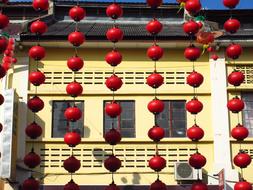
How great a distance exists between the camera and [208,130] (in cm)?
1471

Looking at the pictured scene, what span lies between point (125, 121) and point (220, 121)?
241 cm

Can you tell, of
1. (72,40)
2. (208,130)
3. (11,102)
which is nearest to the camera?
(72,40)

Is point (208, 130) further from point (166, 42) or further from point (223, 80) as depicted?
point (166, 42)

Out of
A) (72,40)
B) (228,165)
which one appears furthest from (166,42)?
(72,40)

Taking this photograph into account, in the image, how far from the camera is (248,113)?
1495 centimetres

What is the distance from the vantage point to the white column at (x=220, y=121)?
561 inches

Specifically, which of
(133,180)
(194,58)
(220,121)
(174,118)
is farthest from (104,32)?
(194,58)

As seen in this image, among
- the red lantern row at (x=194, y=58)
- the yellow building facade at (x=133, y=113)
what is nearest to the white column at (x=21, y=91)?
the yellow building facade at (x=133, y=113)

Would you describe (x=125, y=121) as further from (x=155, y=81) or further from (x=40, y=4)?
(x=40, y=4)

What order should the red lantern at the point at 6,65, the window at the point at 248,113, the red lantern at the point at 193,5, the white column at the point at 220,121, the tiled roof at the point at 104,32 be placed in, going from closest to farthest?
1. the red lantern at the point at 193,5
2. the red lantern at the point at 6,65
3. the white column at the point at 220,121
4. the tiled roof at the point at 104,32
5. the window at the point at 248,113

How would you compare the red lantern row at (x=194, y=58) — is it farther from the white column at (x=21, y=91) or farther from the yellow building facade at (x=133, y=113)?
the white column at (x=21, y=91)

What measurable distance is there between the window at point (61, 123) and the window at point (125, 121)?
2.18ft

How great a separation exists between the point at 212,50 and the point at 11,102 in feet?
17.5

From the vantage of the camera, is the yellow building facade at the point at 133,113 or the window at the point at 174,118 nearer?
the yellow building facade at the point at 133,113
